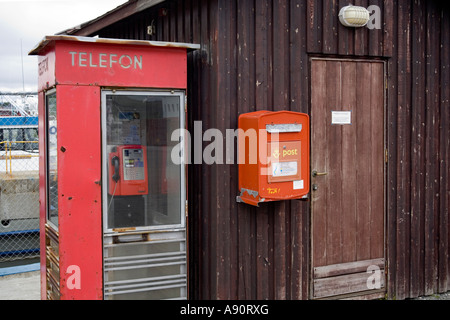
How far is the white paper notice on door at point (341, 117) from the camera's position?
19.0 feet

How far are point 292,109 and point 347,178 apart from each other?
1051 mm

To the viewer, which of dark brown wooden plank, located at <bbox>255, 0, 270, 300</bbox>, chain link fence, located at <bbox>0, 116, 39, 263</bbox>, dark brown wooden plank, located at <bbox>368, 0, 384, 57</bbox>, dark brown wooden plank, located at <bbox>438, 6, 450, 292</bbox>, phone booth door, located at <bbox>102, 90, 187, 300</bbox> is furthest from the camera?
chain link fence, located at <bbox>0, 116, 39, 263</bbox>

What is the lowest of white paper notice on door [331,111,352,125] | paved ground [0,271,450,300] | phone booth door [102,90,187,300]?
paved ground [0,271,450,300]

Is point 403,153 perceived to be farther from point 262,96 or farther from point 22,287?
point 22,287

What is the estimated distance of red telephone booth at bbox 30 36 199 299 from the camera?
4.93m

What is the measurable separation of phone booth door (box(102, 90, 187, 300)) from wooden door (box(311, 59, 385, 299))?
1482mm

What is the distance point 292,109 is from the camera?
218 inches

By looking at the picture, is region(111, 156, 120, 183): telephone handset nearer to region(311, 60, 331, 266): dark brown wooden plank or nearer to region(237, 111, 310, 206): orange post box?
region(237, 111, 310, 206): orange post box

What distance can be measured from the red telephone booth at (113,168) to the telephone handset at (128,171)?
0.01 metres

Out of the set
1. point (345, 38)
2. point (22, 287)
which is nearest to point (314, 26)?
point (345, 38)

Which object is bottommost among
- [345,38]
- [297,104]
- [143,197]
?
[143,197]

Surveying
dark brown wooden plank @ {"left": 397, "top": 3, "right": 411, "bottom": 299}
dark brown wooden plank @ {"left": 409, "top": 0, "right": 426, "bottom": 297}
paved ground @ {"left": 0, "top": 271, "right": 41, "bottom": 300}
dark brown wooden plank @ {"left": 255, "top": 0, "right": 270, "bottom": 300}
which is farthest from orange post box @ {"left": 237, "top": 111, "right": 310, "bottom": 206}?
paved ground @ {"left": 0, "top": 271, "right": 41, "bottom": 300}

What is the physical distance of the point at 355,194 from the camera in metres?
5.95

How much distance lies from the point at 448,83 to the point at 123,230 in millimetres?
4231
